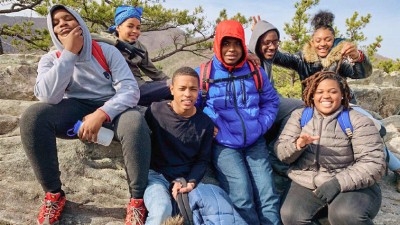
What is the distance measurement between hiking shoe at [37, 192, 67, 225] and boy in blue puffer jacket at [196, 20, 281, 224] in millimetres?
1504

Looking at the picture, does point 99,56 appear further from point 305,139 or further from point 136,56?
point 305,139

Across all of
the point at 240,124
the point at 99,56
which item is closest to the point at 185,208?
the point at 240,124

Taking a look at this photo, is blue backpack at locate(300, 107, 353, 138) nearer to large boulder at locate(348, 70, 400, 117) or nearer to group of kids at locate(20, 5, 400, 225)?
group of kids at locate(20, 5, 400, 225)

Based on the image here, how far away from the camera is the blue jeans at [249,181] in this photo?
314cm

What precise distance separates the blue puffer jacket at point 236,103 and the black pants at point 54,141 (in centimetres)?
88

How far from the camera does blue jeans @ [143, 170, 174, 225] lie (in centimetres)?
275

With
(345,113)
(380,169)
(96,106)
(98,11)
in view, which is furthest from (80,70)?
(98,11)

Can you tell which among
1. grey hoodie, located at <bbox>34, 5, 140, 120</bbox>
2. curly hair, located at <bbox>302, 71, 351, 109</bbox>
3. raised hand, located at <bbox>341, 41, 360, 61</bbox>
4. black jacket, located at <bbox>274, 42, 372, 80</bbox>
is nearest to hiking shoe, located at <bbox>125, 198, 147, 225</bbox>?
grey hoodie, located at <bbox>34, 5, 140, 120</bbox>

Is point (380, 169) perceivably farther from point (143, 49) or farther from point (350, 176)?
point (143, 49)

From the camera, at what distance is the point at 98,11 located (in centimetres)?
1005

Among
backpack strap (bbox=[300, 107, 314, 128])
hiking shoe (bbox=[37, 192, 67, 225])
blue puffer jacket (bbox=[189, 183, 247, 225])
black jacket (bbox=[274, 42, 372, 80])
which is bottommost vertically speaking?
hiking shoe (bbox=[37, 192, 67, 225])

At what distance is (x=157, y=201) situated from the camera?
2.81 metres

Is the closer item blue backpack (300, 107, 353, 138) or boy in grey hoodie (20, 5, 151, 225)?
boy in grey hoodie (20, 5, 151, 225)

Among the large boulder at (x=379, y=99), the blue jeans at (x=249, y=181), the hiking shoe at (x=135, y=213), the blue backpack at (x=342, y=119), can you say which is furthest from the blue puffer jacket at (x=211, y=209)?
the large boulder at (x=379, y=99)
